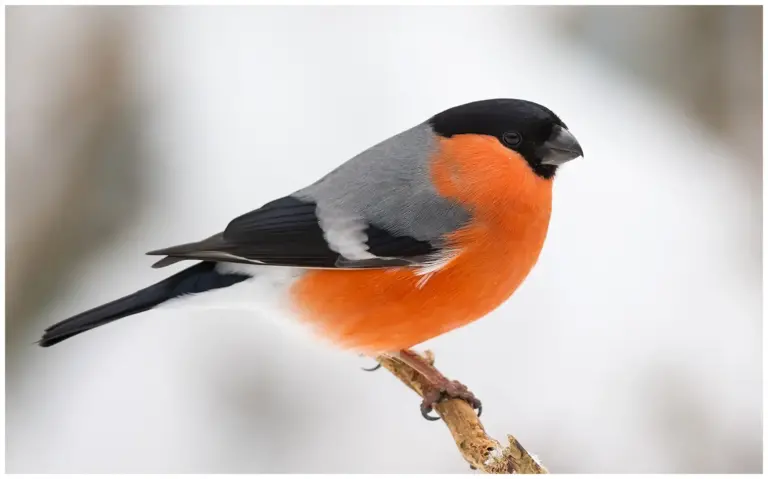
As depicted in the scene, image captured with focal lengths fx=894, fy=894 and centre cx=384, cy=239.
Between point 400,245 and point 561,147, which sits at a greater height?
point 561,147

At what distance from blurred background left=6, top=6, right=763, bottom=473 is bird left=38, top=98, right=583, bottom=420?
0.75 meters

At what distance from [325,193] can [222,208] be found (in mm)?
1050

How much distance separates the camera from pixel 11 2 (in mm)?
2793

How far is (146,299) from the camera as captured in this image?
2.16 m

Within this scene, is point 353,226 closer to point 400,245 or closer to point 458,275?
point 400,245

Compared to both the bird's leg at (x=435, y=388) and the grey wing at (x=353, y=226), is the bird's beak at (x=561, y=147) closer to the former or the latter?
the grey wing at (x=353, y=226)

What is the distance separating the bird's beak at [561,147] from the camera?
2146 mm

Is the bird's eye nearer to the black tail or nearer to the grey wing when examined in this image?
the grey wing

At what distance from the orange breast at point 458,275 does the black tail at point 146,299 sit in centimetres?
20

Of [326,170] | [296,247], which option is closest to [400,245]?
[296,247]

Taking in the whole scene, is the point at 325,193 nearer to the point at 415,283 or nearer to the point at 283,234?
the point at 283,234

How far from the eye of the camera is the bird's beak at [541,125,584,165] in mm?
2146

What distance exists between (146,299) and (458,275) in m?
0.75

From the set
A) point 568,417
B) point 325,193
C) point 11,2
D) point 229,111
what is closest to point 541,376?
point 568,417
